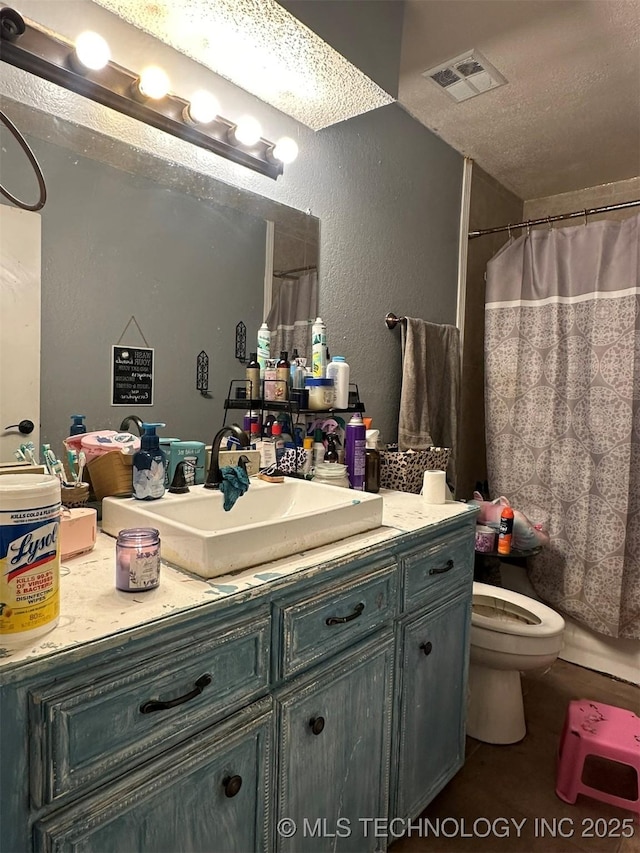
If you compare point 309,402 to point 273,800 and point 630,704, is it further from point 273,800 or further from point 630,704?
point 630,704

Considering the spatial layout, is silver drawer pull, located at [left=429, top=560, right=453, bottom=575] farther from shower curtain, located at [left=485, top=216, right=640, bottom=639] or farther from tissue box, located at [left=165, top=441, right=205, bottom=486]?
shower curtain, located at [left=485, top=216, right=640, bottom=639]

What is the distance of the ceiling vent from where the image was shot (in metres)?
1.77

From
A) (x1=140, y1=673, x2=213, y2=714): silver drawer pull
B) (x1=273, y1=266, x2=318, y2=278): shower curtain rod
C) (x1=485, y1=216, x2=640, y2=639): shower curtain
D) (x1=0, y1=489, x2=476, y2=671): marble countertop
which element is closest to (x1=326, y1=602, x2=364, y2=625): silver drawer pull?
(x1=0, y1=489, x2=476, y2=671): marble countertop

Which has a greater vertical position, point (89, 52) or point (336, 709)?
point (89, 52)

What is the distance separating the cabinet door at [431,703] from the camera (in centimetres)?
131

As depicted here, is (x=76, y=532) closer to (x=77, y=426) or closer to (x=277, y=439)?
(x=77, y=426)

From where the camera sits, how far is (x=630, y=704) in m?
2.14

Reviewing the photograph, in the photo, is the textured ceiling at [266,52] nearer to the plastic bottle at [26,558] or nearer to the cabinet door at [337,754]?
the plastic bottle at [26,558]

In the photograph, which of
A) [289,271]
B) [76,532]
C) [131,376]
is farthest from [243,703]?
[289,271]

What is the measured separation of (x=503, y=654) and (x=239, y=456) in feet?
3.58

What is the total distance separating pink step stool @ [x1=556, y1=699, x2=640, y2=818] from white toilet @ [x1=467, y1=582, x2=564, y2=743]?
0.64 feet

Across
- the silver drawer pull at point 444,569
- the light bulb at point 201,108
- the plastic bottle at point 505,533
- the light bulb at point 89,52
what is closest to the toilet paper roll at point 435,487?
the silver drawer pull at point 444,569

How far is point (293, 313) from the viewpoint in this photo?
168 centimetres

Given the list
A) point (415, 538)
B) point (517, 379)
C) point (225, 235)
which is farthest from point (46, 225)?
point (517, 379)
